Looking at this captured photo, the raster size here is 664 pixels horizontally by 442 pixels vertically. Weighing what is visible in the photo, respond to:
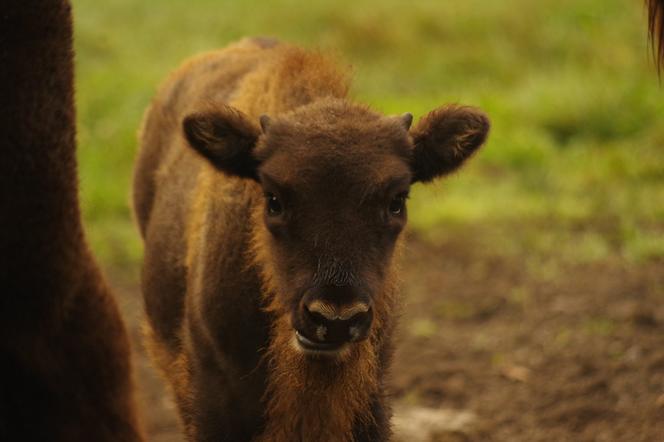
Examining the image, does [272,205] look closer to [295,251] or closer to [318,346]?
[295,251]

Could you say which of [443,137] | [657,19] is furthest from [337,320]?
[657,19]

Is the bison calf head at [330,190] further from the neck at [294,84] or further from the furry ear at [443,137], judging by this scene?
the neck at [294,84]

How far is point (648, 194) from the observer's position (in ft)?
34.2

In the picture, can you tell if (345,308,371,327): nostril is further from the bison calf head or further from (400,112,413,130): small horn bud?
(400,112,413,130): small horn bud

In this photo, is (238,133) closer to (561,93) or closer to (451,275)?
(451,275)

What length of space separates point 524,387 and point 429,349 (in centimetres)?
96

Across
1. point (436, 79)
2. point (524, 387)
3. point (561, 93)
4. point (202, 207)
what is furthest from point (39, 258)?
point (436, 79)

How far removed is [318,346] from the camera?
13.8 ft

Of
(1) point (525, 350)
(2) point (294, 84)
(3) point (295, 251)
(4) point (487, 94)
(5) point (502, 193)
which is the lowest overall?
(3) point (295, 251)

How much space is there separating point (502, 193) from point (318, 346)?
22.7ft

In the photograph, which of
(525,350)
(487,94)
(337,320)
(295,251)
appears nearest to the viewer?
(337,320)

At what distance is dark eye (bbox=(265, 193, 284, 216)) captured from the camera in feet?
14.6

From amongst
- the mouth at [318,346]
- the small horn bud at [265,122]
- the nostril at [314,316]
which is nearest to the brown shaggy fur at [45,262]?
the small horn bud at [265,122]

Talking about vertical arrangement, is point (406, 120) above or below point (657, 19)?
below
